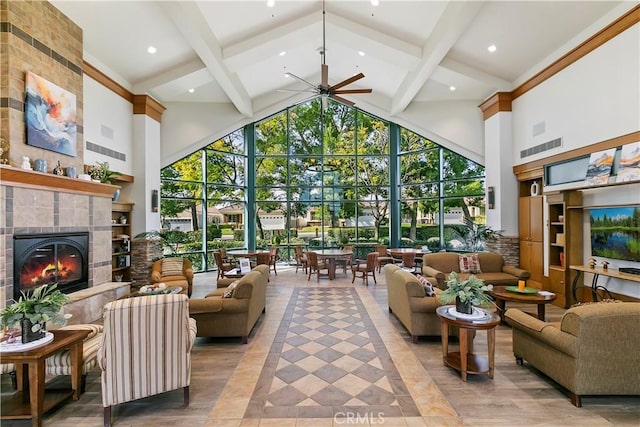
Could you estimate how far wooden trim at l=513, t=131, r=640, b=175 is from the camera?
15.4 feet

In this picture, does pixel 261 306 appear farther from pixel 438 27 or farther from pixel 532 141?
pixel 532 141

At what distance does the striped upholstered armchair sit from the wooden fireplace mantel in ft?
9.08

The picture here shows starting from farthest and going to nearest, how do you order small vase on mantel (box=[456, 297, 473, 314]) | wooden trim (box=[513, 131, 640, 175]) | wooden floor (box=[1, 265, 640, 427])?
wooden trim (box=[513, 131, 640, 175]), small vase on mantel (box=[456, 297, 473, 314]), wooden floor (box=[1, 265, 640, 427])

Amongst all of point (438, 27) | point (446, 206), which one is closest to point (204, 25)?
point (438, 27)

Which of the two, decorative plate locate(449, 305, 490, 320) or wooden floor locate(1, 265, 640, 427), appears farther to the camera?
decorative plate locate(449, 305, 490, 320)

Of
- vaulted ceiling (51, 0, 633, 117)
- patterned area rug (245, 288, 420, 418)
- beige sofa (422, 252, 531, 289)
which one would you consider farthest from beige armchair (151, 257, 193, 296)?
beige sofa (422, 252, 531, 289)

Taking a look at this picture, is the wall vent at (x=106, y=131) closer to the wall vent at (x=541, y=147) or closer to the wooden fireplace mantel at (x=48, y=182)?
the wooden fireplace mantel at (x=48, y=182)

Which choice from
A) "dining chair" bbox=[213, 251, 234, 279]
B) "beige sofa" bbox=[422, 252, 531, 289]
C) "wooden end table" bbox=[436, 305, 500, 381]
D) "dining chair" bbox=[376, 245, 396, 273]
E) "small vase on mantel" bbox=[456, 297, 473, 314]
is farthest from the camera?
"dining chair" bbox=[376, 245, 396, 273]

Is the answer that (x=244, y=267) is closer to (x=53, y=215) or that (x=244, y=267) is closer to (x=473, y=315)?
(x=53, y=215)

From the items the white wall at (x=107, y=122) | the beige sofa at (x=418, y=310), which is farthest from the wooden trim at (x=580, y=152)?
the white wall at (x=107, y=122)

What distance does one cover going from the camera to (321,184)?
1096 cm

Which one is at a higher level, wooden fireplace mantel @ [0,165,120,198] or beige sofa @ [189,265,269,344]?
wooden fireplace mantel @ [0,165,120,198]

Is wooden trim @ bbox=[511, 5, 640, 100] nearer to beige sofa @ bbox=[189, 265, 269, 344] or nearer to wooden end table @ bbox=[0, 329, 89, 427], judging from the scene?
beige sofa @ bbox=[189, 265, 269, 344]

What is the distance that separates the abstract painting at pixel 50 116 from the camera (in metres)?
4.41
